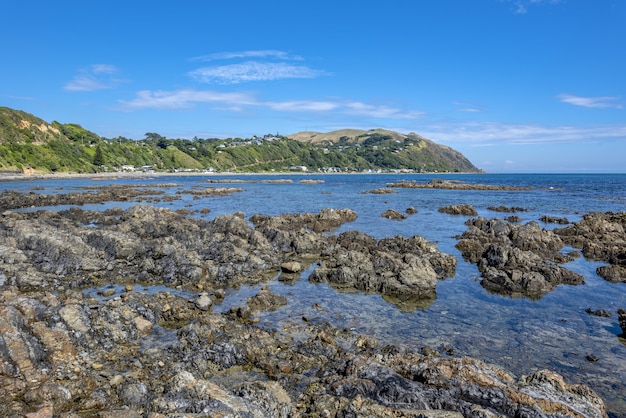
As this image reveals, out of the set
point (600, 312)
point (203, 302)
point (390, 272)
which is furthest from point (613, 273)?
point (203, 302)

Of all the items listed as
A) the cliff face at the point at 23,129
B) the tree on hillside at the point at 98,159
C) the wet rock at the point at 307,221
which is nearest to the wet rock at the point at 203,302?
the wet rock at the point at 307,221

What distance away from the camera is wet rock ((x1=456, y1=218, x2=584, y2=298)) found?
2166 centimetres

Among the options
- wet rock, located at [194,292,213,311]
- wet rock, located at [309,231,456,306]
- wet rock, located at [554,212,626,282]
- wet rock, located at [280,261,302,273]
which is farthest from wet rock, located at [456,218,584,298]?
wet rock, located at [194,292,213,311]

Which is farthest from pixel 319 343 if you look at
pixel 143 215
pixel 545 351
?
pixel 143 215

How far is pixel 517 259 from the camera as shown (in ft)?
82.2

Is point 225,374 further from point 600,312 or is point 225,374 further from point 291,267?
point 600,312

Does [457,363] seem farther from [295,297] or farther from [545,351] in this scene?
[295,297]

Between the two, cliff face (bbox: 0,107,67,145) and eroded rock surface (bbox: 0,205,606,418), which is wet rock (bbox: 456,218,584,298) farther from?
cliff face (bbox: 0,107,67,145)

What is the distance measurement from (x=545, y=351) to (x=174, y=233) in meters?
27.0

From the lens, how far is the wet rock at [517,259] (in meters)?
21.7

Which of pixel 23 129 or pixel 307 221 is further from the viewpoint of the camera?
pixel 23 129

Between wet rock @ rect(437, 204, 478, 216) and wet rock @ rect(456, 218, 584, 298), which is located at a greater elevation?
wet rock @ rect(437, 204, 478, 216)

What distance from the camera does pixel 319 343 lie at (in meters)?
13.9

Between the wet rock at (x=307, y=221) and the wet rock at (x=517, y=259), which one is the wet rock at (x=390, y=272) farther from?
the wet rock at (x=307, y=221)
